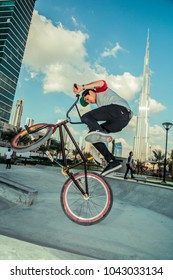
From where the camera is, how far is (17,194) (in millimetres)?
4984

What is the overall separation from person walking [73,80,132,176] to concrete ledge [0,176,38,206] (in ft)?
8.10

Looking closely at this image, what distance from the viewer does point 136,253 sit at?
2.78 metres

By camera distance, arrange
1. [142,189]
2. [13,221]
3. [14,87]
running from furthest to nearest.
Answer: [14,87] < [142,189] < [13,221]

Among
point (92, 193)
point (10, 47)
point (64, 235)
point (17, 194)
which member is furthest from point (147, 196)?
point (10, 47)

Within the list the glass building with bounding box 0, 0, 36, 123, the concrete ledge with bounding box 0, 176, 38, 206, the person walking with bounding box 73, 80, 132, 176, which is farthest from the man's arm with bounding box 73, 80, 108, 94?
the glass building with bounding box 0, 0, 36, 123

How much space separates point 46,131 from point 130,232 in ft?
8.53

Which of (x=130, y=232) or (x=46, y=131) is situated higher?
(x=46, y=131)

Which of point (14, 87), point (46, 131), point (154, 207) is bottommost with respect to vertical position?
point (154, 207)

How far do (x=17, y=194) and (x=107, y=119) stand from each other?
3.20 metres

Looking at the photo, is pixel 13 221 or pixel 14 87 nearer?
pixel 13 221

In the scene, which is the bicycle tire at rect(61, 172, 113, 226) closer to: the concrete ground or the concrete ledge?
the concrete ground

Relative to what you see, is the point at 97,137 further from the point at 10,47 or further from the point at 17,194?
the point at 10,47
